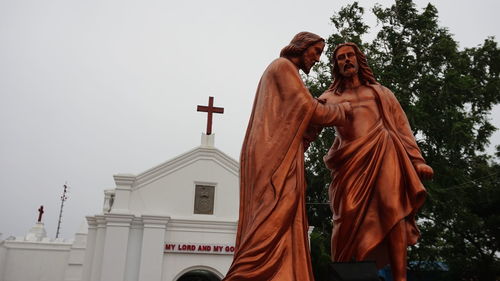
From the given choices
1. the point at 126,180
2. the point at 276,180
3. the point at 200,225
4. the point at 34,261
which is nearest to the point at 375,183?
the point at 276,180

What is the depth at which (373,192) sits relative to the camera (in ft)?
9.78

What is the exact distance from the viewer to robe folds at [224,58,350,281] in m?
2.27

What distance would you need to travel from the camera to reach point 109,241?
46.9ft

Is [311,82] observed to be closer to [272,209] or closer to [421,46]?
[421,46]

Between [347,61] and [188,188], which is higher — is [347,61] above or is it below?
below

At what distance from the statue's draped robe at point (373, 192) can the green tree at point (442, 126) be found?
8.75 m

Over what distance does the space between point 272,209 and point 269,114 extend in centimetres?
59

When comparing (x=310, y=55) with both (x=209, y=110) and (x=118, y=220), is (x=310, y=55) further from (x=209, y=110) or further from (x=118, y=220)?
(x=209, y=110)

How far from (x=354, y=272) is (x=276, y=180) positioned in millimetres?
666

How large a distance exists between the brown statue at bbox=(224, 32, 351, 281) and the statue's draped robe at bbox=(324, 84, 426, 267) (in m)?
0.43

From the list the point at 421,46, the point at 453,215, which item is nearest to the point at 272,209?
the point at 453,215

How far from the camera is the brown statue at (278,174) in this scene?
2.28m

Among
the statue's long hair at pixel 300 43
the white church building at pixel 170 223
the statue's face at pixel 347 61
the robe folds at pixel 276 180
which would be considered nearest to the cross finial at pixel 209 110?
the white church building at pixel 170 223

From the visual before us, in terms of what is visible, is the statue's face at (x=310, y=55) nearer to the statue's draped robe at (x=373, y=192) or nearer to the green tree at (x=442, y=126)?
the statue's draped robe at (x=373, y=192)
